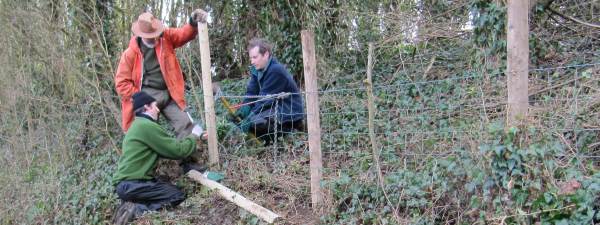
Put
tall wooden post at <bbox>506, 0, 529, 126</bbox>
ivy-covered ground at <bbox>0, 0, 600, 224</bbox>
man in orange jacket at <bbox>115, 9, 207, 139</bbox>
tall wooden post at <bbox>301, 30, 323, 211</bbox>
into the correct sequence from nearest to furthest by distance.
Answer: tall wooden post at <bbox>506, 0, 529, 126</bbox> → ivy-covered ground at <bbox>0, 0, 600, 224</bbox> → tall wooden post at <bbox>301, 30, 323, 211</bbox> → man in orange jacket at <bbox>115, 9, 207, 139</bbox>

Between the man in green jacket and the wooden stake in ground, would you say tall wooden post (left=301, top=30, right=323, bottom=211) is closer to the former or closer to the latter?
the wooden stake in ground

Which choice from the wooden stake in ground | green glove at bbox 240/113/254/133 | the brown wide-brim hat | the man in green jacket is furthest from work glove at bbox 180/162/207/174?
the brown wide-brim hat

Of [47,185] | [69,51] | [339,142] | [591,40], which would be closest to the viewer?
[339,142]

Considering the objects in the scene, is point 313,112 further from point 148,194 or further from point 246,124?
point 148,194

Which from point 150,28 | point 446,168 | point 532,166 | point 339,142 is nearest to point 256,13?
point 150,28

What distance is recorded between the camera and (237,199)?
5730 mm

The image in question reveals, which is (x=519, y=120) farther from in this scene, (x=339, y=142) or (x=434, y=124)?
(x=339, y=142)

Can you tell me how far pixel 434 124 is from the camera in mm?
5551

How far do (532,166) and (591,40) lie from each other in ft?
12.1

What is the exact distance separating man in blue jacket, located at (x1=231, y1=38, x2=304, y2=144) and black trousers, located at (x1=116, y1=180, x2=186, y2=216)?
1141mm

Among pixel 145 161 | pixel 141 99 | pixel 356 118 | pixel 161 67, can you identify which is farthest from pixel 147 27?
pixel 356 118

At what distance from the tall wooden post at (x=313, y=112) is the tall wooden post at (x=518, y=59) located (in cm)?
171

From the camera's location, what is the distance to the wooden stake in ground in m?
5.34

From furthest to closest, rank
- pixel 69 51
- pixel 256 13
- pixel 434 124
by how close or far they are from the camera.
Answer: pixel 256 13 → pixel 69 51 → pixel 434 124
